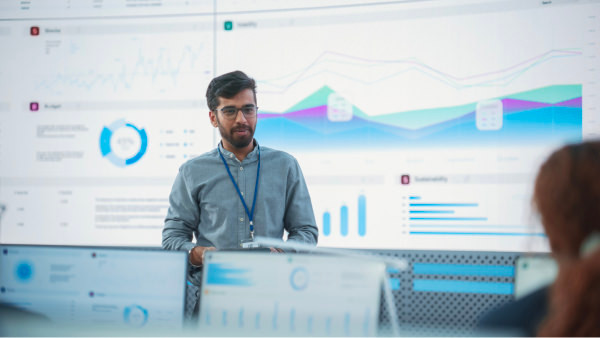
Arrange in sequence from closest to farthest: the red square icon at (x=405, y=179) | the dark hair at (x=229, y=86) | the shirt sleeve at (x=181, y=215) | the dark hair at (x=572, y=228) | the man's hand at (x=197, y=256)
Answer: the dark hair at (x=572, y=228) < the man's hand at (x=197, y=256) < the shirt sleeve at (x=181, y=215) < the dark hair at (x=229, y=86) < the red square icon at (x=405, y=179)

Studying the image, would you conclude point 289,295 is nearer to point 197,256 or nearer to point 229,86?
point 197,256

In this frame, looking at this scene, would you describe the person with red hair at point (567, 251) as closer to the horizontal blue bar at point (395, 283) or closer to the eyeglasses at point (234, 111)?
the horizontal blue bar at point (395, 283)

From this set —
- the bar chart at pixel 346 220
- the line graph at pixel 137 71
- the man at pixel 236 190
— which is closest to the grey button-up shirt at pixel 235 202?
the man at pixel 236 190

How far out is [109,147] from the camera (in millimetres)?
2795

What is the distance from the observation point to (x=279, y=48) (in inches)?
106

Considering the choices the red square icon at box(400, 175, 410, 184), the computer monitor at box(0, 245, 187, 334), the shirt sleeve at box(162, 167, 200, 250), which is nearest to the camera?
the computer monitor at box(0, 245, 187, 334)

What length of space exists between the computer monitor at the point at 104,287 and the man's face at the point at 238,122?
0.90 metres

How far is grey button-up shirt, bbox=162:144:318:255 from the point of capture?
1.94 metres

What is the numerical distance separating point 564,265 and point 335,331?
18.1 inches

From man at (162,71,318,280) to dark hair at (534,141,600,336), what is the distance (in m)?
1.22

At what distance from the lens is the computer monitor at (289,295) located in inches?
38.1

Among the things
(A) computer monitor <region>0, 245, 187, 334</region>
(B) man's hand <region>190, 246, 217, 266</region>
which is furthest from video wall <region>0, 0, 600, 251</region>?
(A) computer monitor <region>0, 245, 187, 334</region>

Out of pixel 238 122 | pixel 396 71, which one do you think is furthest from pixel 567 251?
pixel 396 71

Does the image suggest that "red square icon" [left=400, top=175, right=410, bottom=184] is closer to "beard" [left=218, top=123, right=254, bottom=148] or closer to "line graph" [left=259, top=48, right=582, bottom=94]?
"line graph" [left=259, top=48, right=582, bottom=94]
